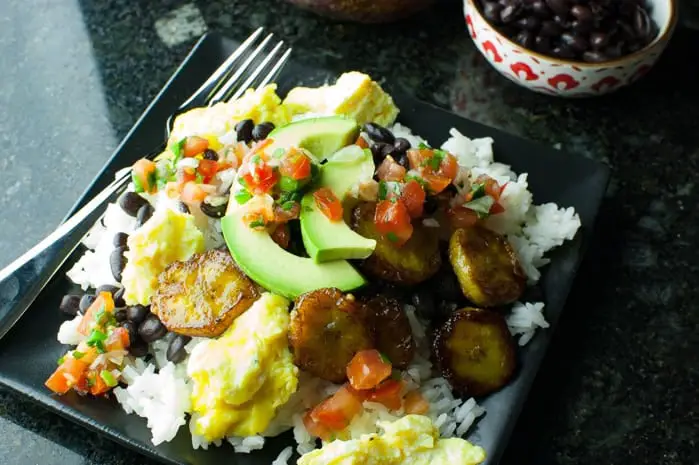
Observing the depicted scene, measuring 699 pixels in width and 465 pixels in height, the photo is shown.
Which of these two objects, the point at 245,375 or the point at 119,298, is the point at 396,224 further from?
the point at 119,298

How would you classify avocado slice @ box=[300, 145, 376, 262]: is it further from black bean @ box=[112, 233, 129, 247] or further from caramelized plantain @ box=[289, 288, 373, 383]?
black bean @ box=[112, 233, 129, 247]

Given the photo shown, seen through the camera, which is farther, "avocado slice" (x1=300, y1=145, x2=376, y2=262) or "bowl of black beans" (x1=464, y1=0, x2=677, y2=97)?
"bowl of black beans" (x1=464, y1=0, x2=677, y2=97)

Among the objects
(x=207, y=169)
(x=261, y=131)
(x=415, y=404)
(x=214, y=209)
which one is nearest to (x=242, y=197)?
(x=214, y=209)

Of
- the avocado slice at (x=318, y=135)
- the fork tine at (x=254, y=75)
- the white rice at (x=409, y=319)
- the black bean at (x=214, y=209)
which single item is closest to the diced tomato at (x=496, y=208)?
the white rice at (x=409, y=319)

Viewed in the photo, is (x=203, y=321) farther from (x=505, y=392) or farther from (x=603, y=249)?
(x=603, y=249)

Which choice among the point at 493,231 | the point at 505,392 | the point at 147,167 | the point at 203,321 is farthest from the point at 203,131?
the point at 505,392

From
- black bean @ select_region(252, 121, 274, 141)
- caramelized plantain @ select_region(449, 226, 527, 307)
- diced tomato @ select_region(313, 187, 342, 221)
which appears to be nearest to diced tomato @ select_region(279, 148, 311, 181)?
diced tomato @ select_region(313, 187, 342, 221)
